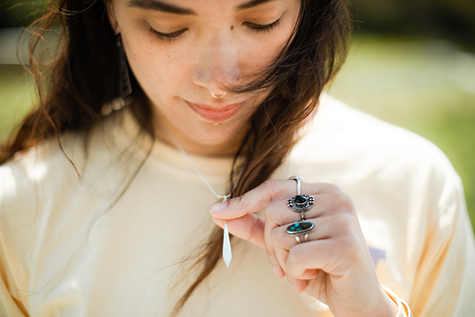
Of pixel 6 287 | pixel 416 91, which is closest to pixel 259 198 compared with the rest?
pixel 6 287

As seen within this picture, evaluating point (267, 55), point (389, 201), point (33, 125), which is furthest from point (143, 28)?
point (389, 201)

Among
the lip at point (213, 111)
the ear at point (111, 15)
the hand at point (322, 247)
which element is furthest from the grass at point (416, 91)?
the lip at point (213, 111)

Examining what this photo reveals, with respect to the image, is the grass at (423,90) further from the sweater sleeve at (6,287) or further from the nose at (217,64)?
the sweater sleeve at (6,287)

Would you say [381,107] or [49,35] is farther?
[381,107]

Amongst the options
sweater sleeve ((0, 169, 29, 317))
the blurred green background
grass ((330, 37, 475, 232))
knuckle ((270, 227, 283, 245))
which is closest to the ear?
sweater sleeve ((0, 169, 29, 317))

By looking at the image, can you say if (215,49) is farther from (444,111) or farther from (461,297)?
(444,111)

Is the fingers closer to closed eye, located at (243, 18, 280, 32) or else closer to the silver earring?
closed eye, located at (243, 18, 280, 32)

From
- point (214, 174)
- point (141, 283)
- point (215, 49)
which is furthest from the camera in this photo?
point (214, 174)

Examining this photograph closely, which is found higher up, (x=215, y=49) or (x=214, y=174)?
(x=215, y=49)
